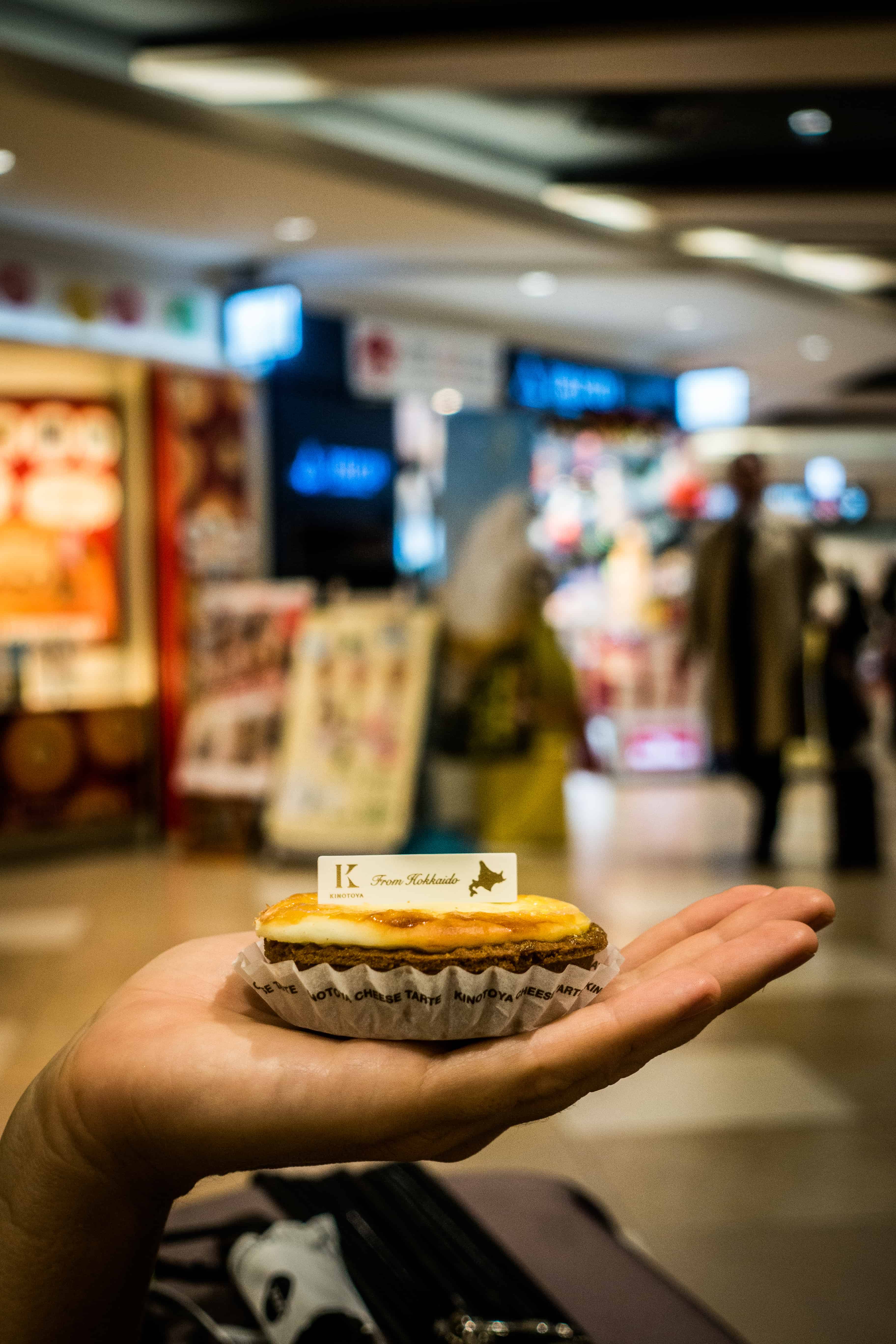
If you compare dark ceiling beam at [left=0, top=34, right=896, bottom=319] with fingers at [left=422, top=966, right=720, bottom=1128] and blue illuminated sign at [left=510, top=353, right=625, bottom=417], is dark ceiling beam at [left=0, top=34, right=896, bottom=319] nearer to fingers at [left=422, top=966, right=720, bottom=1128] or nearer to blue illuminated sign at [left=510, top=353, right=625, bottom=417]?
blue illuminated sign at [left=510, top=353, right=625, bottom=417]

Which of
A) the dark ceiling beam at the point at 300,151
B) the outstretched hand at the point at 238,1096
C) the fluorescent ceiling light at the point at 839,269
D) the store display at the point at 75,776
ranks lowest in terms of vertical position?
the store display at the point at 75,776

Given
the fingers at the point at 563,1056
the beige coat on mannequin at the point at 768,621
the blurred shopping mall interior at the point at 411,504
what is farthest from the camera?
the beige coat on mannequin at the point at 768,621

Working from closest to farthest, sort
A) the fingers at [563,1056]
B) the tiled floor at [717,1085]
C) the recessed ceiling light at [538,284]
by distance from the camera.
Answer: the fingers at [563,1056] < the tiled floor at [717,1085] < the recessed ceiling light at [538,284]

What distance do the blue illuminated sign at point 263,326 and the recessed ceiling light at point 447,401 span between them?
1440mm

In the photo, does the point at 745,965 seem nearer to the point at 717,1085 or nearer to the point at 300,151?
the point at 717,1085

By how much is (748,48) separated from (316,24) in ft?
5.62

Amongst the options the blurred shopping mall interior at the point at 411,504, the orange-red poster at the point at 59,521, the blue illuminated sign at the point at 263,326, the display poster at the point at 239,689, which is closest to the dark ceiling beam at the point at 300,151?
the blurred shopping mall interior at the point at 411,504

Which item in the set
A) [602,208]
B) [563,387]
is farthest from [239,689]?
[563,387]

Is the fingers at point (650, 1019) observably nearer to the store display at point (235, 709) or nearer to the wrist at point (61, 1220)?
the wrist at point (61, 1220)

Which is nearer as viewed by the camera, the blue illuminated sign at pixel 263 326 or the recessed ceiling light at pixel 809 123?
the recessed ceiling light at pixel 809 123

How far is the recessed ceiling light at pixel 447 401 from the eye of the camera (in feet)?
29.7

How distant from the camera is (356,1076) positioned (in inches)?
33.8

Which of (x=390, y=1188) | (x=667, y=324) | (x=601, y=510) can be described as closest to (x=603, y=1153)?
(x=390, y=1188)

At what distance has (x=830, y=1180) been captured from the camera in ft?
8.54
